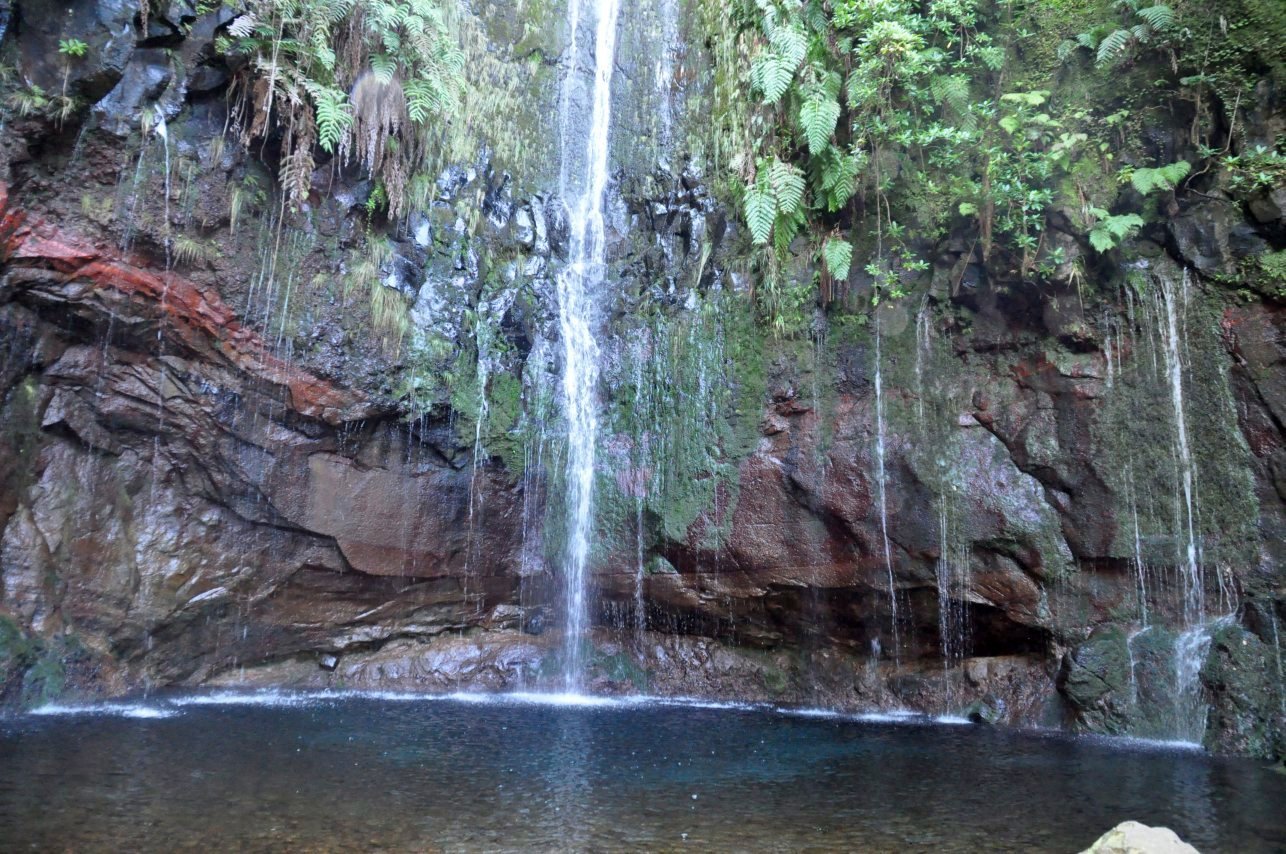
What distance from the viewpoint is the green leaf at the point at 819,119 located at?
8891 millimetres

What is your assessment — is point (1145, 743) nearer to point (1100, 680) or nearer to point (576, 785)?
point (1100, 680)

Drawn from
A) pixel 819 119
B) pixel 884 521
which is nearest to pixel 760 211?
pixel 819 119

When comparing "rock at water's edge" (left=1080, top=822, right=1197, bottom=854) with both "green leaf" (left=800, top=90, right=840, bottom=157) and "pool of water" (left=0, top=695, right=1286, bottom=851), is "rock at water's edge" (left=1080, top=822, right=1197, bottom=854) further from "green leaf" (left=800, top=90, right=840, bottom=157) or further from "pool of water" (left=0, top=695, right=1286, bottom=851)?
"green leaf" (left=800, top=90, right=840, bottom=157)

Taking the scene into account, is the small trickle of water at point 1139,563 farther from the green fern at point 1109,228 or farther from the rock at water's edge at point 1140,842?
the rock at water's edge at point 1140,842

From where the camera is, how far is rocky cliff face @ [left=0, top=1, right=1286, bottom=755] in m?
7.65

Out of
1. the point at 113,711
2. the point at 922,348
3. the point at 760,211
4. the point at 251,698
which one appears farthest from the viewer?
the point at 922,348

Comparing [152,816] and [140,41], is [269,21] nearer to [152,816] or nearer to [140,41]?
[140,41]

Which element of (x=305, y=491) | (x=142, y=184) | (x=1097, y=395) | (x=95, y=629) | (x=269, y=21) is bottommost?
(x=95, y=629)

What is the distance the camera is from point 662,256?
10.5 meters

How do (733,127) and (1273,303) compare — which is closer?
(1273,303)

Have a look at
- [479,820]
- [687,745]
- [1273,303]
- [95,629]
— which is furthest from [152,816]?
[1273,303]

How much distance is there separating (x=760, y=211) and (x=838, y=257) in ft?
3.39

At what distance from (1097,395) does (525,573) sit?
6759 millimetres

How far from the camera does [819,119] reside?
890cm
